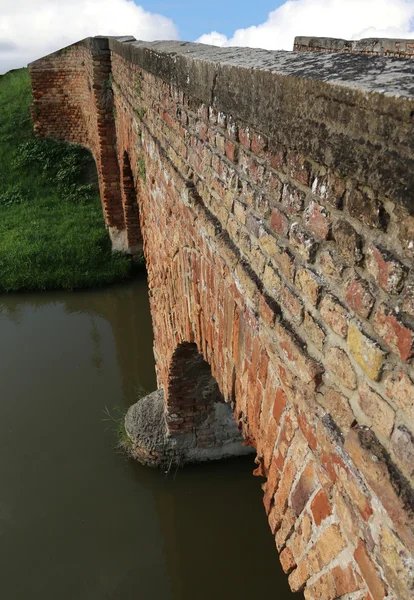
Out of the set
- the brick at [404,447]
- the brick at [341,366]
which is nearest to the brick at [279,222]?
the brick at [341,366]

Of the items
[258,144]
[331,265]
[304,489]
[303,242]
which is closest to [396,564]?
[304,489]

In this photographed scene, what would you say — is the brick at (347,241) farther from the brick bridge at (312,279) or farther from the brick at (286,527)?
the brick at (286,527)

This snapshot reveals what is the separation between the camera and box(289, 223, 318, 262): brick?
1350 millimetres

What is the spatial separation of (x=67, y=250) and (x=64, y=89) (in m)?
5.83

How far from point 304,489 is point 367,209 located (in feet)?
3.38

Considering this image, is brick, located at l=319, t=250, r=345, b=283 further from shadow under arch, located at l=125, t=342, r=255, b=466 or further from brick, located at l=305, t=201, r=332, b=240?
shadow under arch, located at l=125, t=342, r=255, b=466

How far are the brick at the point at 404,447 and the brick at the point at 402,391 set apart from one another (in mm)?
45

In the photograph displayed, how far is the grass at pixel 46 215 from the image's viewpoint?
952 centimetres

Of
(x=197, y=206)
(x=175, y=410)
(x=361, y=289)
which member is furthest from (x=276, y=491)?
(x=175, y=410)

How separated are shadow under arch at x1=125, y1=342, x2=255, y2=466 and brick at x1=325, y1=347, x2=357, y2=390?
12.5 feet

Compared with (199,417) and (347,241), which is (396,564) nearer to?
(347,241)

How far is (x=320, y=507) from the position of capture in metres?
1.50

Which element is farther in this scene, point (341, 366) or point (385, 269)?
point (341, 366)

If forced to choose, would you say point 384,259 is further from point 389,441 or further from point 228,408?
point 228,408
